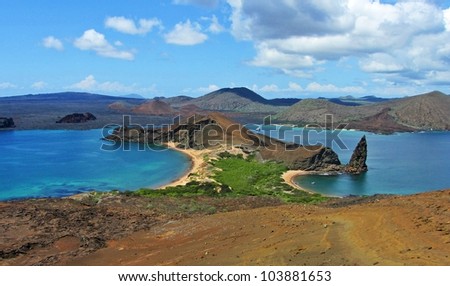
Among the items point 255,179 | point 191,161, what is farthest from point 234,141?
point 255,179

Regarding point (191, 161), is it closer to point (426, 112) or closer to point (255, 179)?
point (255, 179)

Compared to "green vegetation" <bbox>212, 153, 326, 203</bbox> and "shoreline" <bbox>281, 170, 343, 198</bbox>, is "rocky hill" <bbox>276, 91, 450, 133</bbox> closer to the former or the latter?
"shoreline" <bbox>281, 170, 343, 198</bbox>

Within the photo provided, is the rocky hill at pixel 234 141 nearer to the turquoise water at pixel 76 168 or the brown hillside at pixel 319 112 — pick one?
the turquoise water at pixel 76 168

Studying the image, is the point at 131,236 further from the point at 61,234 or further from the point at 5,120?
the point at 5,120

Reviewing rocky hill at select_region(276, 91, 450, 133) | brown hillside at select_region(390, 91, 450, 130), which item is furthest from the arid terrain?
brown hillside at select_region(390, 91, 450, 130)

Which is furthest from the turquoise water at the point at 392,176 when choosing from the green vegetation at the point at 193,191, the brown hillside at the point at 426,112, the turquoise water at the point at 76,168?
the brown hillside at the point at 426,112

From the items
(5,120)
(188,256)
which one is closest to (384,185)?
(188,256)
